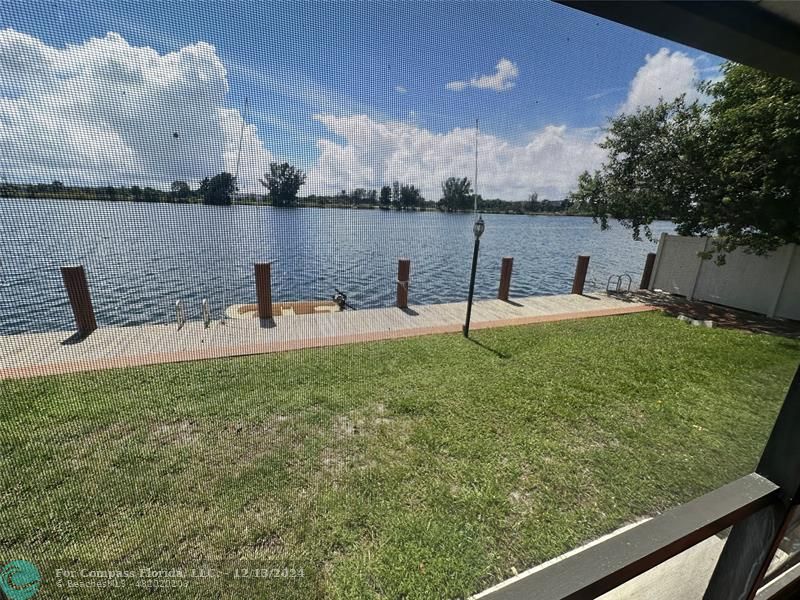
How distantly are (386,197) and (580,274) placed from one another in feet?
18.8

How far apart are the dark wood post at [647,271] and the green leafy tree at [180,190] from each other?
26.0 feet

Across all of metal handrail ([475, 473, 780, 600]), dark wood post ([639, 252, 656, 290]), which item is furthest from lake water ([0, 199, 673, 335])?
dark wood post ([639, 252, 656, 290])

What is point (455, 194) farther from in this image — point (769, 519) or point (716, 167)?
point (716, 167)

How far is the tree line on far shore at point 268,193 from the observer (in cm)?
88

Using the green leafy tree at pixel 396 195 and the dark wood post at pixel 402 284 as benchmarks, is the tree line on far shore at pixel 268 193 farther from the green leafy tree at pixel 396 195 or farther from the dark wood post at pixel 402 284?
the dark wood post at pixel 402 284

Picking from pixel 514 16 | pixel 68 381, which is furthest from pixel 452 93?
pixel 68 381

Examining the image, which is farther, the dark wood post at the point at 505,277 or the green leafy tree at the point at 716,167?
the dark wood post at the point at 505,277

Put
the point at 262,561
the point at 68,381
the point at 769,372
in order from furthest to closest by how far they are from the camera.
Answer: the point at 769,372
the point at 68,381
the point at 262,561

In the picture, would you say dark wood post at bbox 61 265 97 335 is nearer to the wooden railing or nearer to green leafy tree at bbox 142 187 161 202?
green leafy tree at bbox 142 187 161 202

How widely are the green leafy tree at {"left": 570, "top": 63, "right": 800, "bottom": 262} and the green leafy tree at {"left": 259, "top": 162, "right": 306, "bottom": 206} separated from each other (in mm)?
4372

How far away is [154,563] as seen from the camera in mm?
1200

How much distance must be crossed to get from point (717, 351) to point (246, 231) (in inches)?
171

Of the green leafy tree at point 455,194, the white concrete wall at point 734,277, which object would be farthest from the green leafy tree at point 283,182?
the white concrete wall at point 734,277

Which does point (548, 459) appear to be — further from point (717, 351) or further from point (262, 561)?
point (717, 351)
